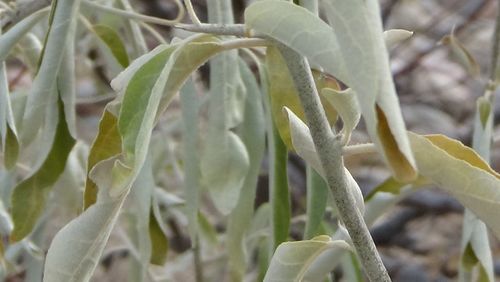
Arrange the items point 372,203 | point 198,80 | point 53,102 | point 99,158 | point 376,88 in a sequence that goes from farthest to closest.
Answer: point 198,80 → point 372,203 → point 53,102 → point 99,158 → point 376,88

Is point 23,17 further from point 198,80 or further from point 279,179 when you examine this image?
point 198,80

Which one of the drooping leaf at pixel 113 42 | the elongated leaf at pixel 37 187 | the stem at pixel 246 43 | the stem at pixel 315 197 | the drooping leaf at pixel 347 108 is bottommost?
the stem at pixel 315 197

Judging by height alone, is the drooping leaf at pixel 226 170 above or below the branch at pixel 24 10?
below

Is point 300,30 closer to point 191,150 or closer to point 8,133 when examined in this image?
point 8,133

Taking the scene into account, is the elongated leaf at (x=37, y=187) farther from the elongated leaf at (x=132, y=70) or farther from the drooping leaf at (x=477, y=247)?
the drooping leaf at (x=477, y=247)

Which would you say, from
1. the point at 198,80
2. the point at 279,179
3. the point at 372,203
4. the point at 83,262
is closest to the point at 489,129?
the point at 372,203

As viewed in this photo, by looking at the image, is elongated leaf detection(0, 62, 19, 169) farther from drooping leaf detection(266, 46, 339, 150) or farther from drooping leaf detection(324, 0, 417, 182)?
drooping leaf detection(324, 0, 417, 182)

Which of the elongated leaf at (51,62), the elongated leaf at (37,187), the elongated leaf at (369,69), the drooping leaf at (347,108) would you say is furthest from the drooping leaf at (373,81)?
the elongated leaf at (37,187)
